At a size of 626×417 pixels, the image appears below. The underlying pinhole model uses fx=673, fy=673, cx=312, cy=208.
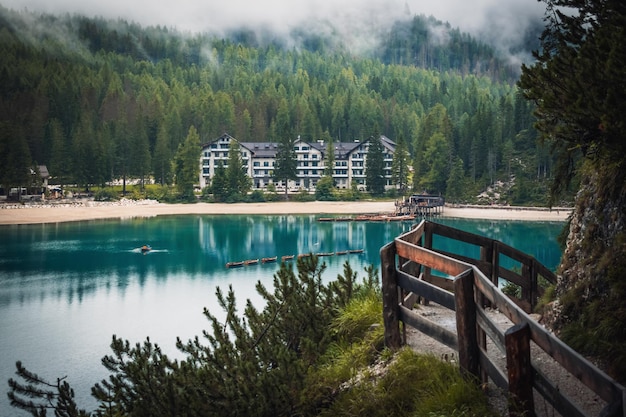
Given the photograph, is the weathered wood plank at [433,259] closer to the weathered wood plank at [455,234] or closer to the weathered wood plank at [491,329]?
the weathered wood plank at [491,329]

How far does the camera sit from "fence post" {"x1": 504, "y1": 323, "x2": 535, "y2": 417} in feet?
15.5

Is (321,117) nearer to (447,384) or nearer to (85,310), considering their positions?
(85,310)

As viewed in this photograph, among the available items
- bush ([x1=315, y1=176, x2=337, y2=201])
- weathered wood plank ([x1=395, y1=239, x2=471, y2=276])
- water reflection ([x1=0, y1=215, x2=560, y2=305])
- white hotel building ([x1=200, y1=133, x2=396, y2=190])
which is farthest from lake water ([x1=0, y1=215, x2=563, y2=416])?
white hotel building ([x1=200, y1=133, x2=396, y2=190])

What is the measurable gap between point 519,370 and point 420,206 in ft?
290

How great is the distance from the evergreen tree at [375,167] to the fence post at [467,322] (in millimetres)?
104273

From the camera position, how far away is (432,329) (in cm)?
668

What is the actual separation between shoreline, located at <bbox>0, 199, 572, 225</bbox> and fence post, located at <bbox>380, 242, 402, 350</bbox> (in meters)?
80.2

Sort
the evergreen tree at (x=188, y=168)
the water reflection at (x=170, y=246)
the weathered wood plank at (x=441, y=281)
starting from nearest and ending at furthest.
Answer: the weathered wood plank at (x=441, y=281) < the water reflection at (x=170, y=246) < the evergreen tree at (x=188, y=168)

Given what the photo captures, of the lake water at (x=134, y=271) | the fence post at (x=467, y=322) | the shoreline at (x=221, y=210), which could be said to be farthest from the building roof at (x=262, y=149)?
the fence post at (x=467, y=322)

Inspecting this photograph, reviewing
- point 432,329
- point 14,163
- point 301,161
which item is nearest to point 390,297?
point 432,329

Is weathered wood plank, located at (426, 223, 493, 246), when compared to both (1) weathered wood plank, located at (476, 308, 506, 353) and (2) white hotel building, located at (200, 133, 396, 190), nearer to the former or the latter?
(1) weathered wood plank, located at (476, 308, 506, 353)

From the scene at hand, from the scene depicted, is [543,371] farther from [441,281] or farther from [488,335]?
[441,281]

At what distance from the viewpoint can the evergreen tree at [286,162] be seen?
111938mm

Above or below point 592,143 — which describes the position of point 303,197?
below
